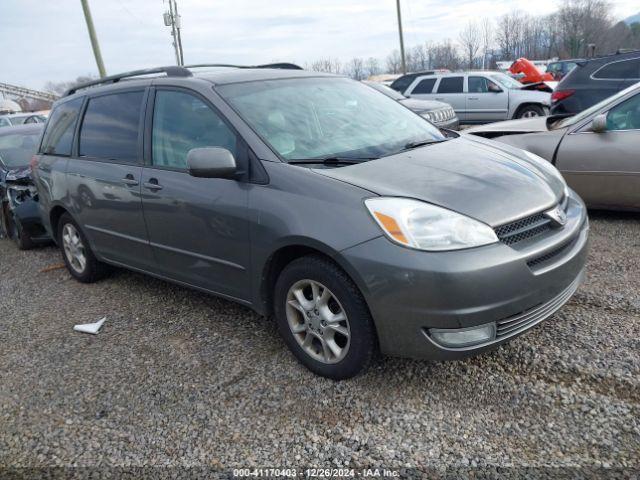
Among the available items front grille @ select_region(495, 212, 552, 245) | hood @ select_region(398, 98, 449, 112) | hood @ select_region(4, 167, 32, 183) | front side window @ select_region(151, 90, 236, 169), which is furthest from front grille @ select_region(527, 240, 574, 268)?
hood @ select_region(398, 98, 449, 112)

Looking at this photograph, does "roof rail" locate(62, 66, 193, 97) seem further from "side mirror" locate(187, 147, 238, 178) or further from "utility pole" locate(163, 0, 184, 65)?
"utility pole" locate(163, 0, 184, 65)

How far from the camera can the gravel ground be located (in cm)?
239

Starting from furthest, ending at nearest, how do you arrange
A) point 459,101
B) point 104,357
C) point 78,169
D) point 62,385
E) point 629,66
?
point 459,101 → point 629,66 → point 78,169 → point 104,357 → point 62,385

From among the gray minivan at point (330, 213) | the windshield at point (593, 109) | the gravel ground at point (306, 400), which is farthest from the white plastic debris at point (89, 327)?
the windshield at point (593, 109)

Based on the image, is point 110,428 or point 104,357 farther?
point 104,357

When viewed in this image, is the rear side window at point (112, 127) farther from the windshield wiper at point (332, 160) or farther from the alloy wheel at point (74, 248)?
the windshield wiper at point (332, 160)

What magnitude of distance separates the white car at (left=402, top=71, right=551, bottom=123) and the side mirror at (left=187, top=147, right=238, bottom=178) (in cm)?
1235

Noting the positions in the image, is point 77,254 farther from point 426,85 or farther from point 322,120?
point 426,85

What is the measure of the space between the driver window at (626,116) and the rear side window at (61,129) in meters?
4.95

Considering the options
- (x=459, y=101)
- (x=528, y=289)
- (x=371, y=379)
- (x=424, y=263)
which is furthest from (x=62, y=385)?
(x=459, y=101)

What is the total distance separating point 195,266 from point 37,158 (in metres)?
2.74

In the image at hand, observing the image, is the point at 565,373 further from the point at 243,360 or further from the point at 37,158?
the point at 37,158

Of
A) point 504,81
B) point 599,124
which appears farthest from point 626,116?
point 504,81

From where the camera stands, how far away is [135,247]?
406 centimetres
